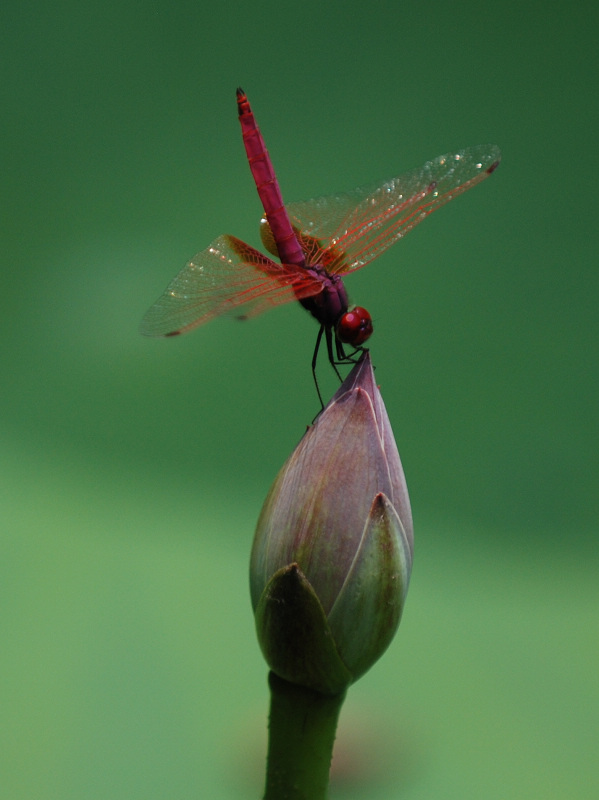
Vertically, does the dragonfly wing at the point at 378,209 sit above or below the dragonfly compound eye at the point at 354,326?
above

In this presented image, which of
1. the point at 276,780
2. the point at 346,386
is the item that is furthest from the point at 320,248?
the point at 276,780

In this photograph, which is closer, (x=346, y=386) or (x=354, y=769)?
(x=346, y=386)

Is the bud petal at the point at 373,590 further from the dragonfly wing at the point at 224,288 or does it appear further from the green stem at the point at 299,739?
the dragonfly wing at the point at 224,288

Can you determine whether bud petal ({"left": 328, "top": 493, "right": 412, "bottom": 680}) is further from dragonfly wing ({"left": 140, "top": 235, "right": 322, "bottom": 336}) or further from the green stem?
dragonfly wing ({"left": 140, "top": 235, "right": 322, "bottom": 336})

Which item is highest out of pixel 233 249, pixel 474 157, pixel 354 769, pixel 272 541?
pixel 474 157

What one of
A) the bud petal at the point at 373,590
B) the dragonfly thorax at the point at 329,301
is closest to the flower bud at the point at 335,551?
the bud petal at the point at 373,590

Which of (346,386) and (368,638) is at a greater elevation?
(346,386)

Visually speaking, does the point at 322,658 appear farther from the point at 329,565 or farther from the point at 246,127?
the point at 246,127

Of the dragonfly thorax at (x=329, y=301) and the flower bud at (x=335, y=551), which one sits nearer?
the flower bud at (x=335, y=551)
